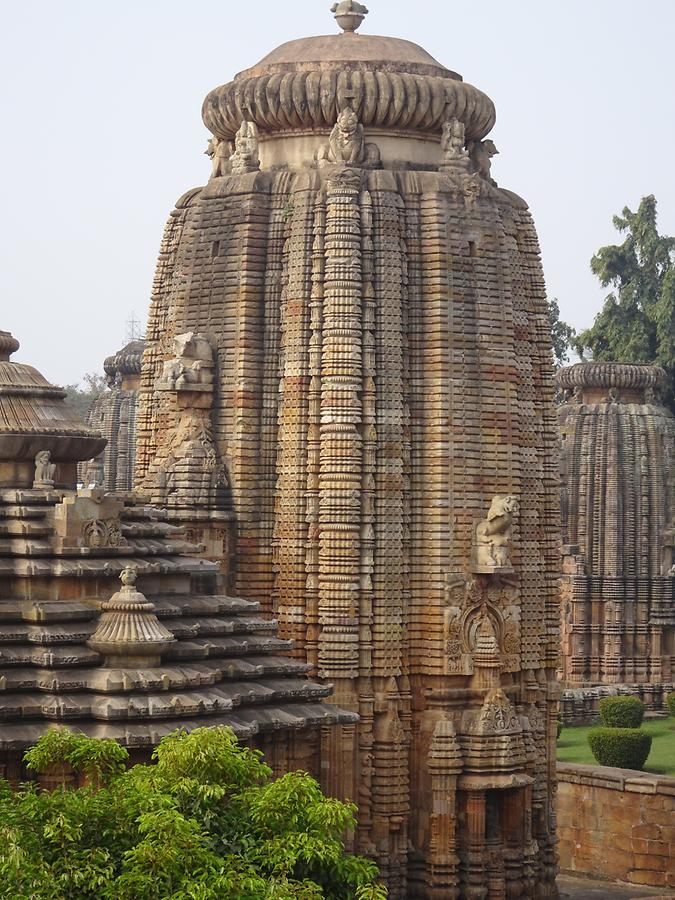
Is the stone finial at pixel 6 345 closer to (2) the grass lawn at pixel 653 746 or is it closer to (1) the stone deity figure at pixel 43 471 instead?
(1) the stone deity figure at pixel 43 471

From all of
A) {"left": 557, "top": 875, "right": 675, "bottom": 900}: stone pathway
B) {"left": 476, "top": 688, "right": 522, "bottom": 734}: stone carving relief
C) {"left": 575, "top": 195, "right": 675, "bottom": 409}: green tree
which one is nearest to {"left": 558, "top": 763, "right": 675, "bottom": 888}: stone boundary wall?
{"left": 557, "top": 875, "right": 675, "bottom": 900}: stone pathway

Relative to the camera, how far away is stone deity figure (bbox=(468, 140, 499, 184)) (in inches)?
1270

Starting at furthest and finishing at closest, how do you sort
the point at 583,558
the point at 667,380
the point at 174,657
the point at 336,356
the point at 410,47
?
1. the point at 667,380
2. the point at 583,558
3. the point at 410,47
4. the point at 336,356
5. the point at 174,657

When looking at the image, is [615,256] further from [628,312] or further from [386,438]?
[386,438]

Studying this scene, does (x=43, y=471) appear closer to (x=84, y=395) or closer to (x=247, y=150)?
(x=247, y=150)

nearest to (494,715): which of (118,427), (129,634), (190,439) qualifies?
(190,439)

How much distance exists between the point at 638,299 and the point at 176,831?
48.6 m

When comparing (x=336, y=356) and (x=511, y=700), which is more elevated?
(x=336, y=356)

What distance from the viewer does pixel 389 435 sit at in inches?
1175

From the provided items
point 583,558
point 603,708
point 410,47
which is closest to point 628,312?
point 583,558

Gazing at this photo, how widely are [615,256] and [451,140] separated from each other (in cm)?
3699

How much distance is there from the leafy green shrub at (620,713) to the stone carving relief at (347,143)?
1983 cm

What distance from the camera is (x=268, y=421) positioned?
30578 mm

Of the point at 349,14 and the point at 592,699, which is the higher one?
the point at 349,14
